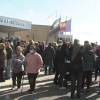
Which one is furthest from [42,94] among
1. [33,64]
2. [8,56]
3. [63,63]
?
[8,56]

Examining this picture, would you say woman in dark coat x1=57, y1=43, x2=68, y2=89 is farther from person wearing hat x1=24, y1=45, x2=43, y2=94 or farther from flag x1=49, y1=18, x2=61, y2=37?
flag x1=49, y1=18, x2=61, y2=37

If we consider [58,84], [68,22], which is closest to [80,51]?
[58,84]

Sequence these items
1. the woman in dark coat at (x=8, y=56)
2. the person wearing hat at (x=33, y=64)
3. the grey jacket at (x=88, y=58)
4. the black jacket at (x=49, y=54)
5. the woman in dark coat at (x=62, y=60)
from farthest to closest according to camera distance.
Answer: the black jacket at (x=49, y=54)
the woman in dark coat at (x=8, y=56)
the woman in dark coat at (x=62, y=60)
the grey jacket at (x=88, y=58)
the person wearing hat at (x=33, y=64)

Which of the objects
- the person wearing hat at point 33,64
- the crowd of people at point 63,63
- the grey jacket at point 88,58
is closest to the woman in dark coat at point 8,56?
the crowd of people at point 63,63

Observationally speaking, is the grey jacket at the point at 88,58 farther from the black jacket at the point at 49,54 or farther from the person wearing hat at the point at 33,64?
the black jacket at the point at 49,54

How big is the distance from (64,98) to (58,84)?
6.35 feet

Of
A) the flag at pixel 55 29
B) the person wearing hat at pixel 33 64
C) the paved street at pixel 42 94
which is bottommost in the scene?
the paved street at pixel 42 94

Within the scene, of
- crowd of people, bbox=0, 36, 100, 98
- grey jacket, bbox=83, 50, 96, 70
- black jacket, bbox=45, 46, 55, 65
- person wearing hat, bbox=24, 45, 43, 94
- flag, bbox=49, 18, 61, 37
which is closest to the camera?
crowd of people, bbox=0, 36, 100, 98

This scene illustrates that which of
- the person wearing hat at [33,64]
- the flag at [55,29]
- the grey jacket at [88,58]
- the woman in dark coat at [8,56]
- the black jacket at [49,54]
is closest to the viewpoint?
the person wearing hat at [33,64]

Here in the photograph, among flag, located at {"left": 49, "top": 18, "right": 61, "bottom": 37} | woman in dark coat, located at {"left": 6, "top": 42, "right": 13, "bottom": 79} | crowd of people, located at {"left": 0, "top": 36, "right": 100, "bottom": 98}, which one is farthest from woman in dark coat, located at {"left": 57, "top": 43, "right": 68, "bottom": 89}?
flag, located at {"left": 49, "top": 18, "right": 61, "bottom": 37}

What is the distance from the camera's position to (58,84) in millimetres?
8477

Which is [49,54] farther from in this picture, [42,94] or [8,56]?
[42,94]

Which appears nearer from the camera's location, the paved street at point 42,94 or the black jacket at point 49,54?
the paved street at point 42,94

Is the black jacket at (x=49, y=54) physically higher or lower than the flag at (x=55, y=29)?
lower
